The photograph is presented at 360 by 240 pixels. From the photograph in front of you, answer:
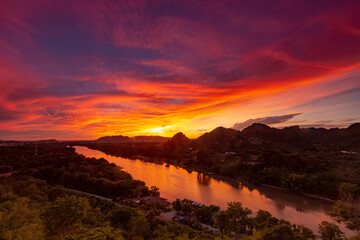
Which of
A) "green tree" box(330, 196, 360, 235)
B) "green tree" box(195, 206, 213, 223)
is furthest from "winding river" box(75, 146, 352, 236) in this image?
"green tree" box(330, 196, 360, 235)

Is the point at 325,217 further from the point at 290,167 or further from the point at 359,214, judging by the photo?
the point at 290,167

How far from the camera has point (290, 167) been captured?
135 feet

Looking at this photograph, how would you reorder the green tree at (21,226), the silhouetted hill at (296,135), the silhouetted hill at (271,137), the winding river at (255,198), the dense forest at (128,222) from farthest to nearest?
the silhouetted hill at (296,135)
the silhouetted hill at (271,137)
the winding river at (255,198)
the dense forest at (128,222)
the green tree at (21,226)

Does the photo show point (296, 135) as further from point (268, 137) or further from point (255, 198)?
point (255, 198)

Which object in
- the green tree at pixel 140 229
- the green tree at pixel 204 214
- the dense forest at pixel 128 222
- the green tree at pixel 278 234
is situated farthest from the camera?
the green tree at pixel 204 214

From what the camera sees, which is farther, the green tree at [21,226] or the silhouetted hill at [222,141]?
the silhouetted hill at [222,141]

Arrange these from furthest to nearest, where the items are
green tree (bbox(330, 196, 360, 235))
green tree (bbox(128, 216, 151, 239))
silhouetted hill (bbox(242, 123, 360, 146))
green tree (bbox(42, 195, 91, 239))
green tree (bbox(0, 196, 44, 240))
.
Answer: silhouetted hill (bbox(242, 123, 360, 146)) → green tree (bbox(128, 216, 151, 239)) → green tree (bbox(330, 196, 360, 235)) → green tree (bbox(42, 195, 91, 239)) → green tree (bbox(0, 196, 44, 240))

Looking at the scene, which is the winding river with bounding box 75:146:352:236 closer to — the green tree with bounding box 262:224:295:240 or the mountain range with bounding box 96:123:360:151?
the green tree with bounding box 262:224:295:240

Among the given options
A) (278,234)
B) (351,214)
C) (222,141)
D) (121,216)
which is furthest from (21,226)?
(222,141)

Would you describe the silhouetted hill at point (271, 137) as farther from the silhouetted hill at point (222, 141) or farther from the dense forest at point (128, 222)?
the dense forest at point (128, 222)

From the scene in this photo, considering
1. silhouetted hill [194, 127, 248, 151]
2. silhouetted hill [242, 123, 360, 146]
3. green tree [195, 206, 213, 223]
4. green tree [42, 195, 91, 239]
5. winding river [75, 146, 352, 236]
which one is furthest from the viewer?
silhouetted hill [194, 127, 248, 151]

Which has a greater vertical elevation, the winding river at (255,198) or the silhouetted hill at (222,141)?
the silhouetted hill at (222,141)

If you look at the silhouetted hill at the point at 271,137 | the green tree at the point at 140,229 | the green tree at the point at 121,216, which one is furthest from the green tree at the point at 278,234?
the silhouetted hill at the point at 271,137

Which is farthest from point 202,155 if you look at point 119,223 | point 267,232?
point 267,232
